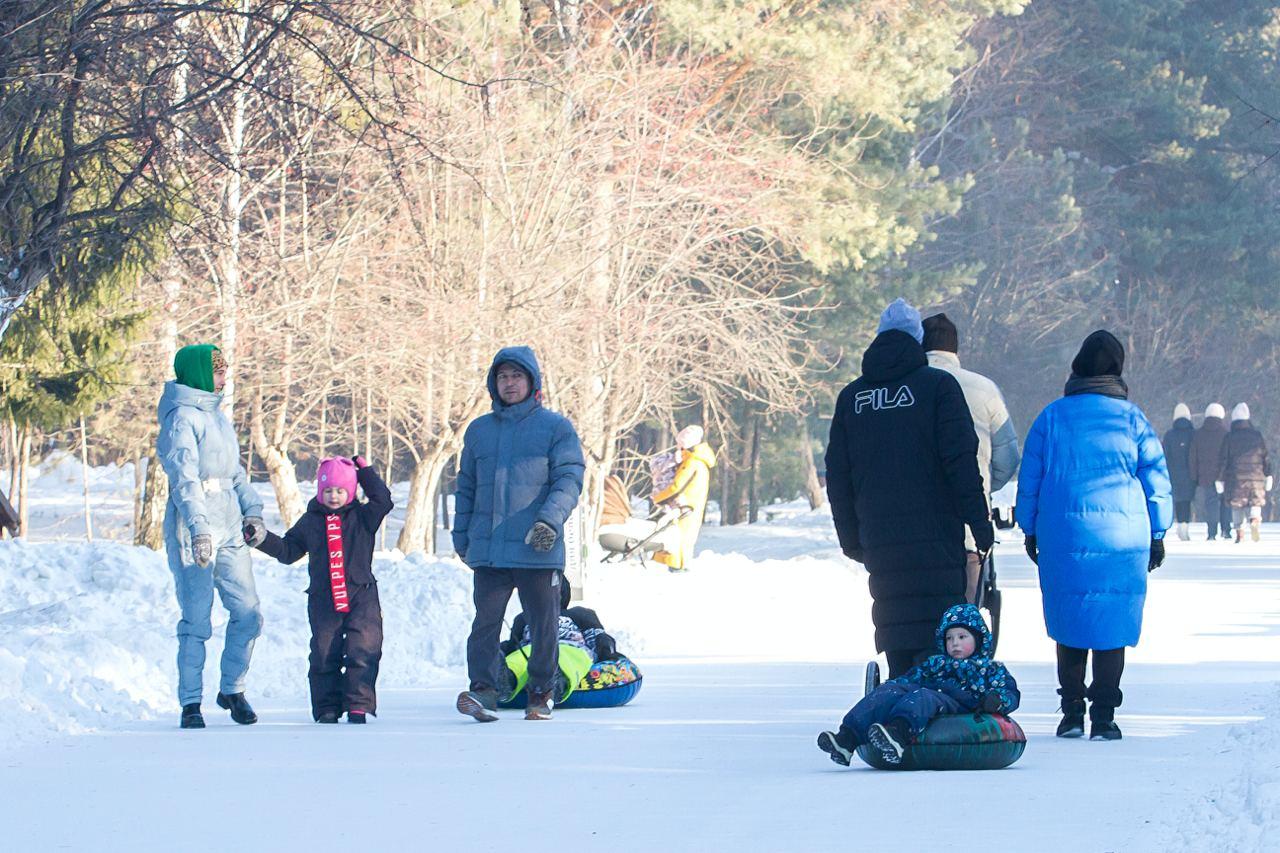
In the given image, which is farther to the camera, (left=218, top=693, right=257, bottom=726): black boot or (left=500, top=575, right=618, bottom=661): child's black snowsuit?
(left=500, top=575, right=618, bottom=661): child's black snowsuit

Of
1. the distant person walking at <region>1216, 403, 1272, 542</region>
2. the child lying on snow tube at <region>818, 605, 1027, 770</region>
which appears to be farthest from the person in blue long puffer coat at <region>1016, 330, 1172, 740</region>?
the distant person walking at <region>1216, 403, 1272, 542</region>

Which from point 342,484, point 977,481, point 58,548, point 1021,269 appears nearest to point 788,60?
point 58,548

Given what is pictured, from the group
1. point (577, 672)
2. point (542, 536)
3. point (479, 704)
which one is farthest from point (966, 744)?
point (577, 672)

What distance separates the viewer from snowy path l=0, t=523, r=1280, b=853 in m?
6.72

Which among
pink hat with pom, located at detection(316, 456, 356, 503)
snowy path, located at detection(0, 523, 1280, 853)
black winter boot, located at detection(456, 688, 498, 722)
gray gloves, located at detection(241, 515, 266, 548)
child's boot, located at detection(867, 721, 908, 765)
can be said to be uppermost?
pink hat with pom, located at detection(316, 456, 356, 503)

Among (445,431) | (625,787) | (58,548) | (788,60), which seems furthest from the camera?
(788,60)

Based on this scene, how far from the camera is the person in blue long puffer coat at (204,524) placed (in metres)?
10.4

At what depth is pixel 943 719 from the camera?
27.1 ft

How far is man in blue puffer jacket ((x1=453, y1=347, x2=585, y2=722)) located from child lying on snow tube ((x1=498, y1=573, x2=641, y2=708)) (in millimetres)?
514

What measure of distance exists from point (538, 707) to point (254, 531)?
1.69 meters

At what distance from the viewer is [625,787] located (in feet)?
26.2

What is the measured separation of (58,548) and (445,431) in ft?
21.3

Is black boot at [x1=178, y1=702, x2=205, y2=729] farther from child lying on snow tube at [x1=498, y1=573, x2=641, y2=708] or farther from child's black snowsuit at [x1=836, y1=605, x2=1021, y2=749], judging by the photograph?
child's black snowsuit at [x1=836, y1=605, x2=1021, y2=749]

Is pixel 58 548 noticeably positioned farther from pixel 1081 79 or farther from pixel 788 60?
pixel 1081 79
